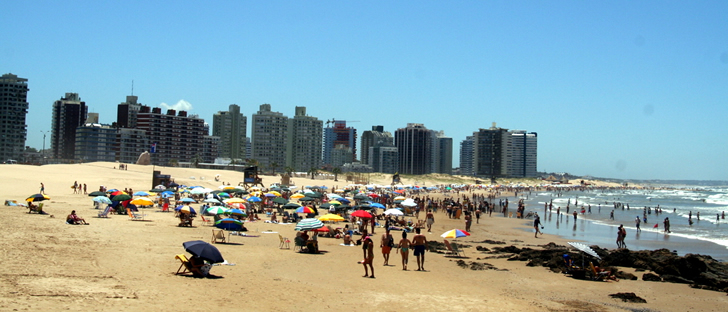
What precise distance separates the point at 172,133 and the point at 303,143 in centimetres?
3536

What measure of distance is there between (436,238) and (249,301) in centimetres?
1533

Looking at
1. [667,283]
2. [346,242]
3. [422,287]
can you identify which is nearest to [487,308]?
[422,287]

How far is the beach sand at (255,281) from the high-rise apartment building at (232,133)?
150033mm

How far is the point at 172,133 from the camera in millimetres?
129125

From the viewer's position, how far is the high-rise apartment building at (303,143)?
148m

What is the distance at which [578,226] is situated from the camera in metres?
36.0

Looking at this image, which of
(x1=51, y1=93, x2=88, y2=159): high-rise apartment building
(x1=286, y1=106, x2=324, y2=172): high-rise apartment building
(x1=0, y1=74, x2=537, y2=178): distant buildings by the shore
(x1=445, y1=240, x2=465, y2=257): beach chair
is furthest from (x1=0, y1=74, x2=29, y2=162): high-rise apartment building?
(x1=445, y1=240, x2=465, y2=257): beach chair

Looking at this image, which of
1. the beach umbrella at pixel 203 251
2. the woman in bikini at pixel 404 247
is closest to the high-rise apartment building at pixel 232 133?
the woman in bikini at pixel 404 247

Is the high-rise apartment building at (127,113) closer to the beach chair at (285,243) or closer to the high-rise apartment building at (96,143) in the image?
the high-rise apartment building at (96,143)

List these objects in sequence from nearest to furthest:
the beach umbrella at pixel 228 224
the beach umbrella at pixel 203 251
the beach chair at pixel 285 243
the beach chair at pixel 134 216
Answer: the beach umbrella at pixel 203 251 < the beach chair at pixel 285 243 < the beach umbrella at pixel 228 224 < the beach chair at pixel 134 216

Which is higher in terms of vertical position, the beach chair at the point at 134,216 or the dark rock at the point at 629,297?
the beach chair at the point at 134,216

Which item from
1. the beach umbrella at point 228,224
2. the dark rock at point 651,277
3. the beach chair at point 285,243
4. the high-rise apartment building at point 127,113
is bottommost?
the dark rock at point 651,277

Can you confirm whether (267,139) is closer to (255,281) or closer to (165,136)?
(165,136)

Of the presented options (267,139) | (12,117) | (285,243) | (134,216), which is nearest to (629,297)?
(285,243)
